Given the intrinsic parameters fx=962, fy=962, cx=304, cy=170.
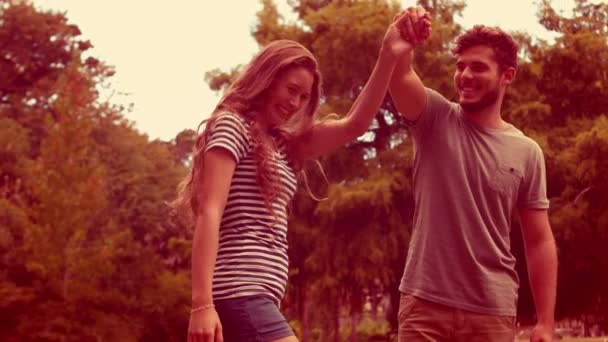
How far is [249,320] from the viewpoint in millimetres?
2604

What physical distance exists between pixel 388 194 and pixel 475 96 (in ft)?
57.9

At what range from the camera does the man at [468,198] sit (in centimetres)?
348

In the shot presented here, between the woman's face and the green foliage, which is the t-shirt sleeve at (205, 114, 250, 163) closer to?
the woman's face

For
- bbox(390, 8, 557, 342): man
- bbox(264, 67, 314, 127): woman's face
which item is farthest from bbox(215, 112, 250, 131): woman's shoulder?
bbox(390, 8, 557, 342): man

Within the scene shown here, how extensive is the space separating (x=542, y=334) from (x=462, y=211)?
62 cm

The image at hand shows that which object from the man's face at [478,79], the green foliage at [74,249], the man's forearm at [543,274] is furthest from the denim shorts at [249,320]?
the green foliage at [74,249]

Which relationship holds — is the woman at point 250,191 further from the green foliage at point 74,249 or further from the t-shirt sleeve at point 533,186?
the green foliage at point 74,249

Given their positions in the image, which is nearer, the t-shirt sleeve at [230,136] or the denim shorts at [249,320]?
the denim shorts at [249,320]

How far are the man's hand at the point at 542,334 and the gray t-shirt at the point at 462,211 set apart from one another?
0.54ft

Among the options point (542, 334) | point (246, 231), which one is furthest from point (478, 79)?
point (246, 231)

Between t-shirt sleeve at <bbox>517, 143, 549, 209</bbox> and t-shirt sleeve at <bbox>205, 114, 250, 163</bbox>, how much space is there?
55.4 inches

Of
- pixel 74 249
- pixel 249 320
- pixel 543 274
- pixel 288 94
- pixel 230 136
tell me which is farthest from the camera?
pixel 74 249

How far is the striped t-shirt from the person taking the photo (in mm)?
2648

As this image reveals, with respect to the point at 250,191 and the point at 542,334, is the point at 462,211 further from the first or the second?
the point at 250,191
